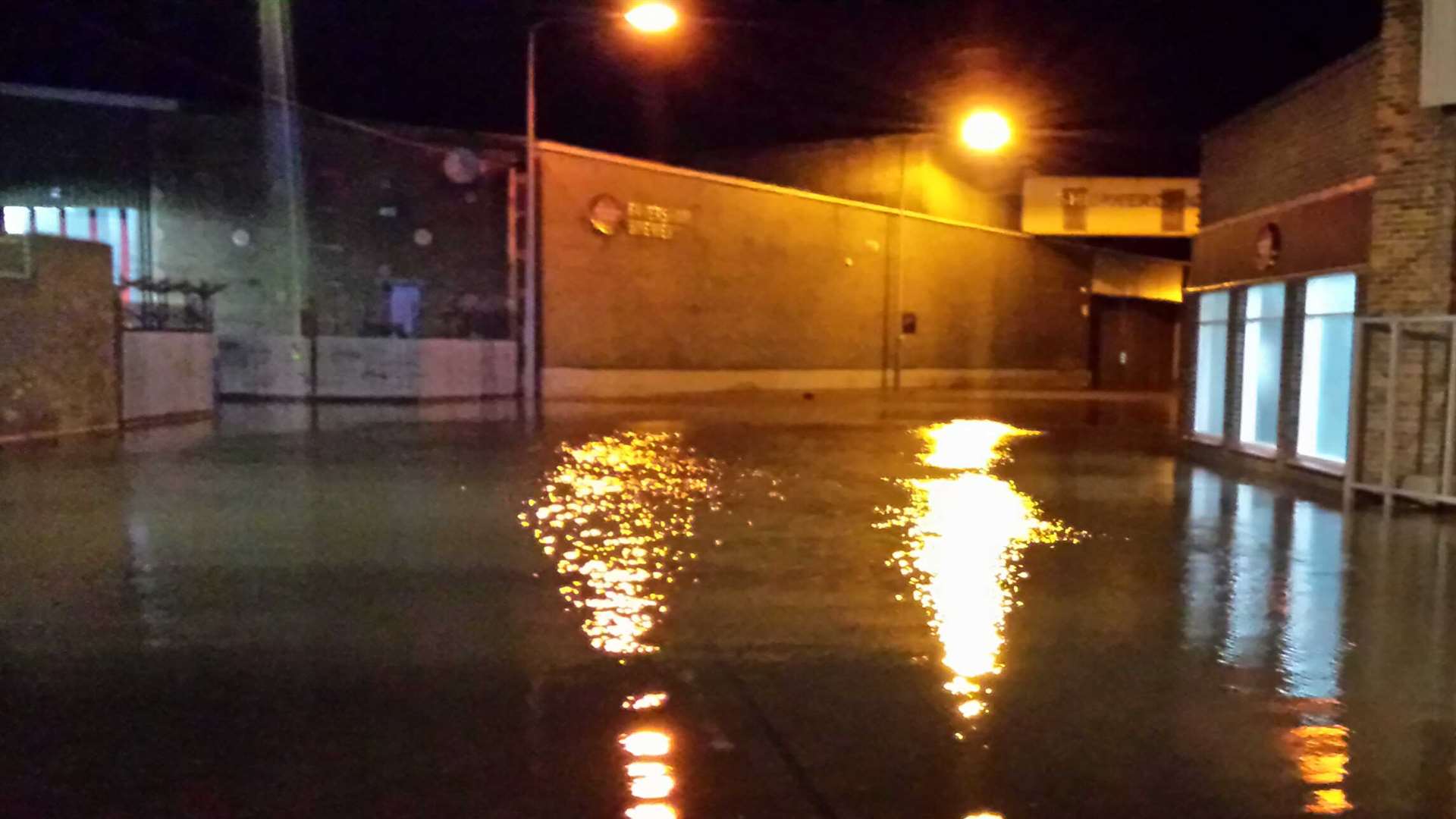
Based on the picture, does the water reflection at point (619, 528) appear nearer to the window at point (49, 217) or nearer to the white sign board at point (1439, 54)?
the white sign board at point (1439, 54)

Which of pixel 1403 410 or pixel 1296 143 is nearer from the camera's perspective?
pixel 1403 410

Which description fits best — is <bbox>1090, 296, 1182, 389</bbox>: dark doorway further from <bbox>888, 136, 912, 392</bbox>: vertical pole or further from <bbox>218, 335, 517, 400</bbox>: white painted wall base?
<bbox>218, 335, 517, 400</bbox>: white painted wall base

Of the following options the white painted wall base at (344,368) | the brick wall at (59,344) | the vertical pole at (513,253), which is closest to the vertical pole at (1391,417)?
the brick wall at (59,344)

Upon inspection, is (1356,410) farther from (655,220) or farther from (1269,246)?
(655,220)

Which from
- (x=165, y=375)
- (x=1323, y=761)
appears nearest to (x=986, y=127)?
(x=165, y=375)

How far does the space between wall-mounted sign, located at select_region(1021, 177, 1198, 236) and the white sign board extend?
25608 millimetres

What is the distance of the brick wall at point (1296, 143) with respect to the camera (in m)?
13.2

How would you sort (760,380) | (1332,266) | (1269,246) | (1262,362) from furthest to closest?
(760,380) → (1262,362) → (1269,246) → (1332,266)

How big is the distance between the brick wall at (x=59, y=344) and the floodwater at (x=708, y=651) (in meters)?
4.02

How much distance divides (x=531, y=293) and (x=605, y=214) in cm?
301

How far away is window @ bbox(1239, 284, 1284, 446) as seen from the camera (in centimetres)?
1575

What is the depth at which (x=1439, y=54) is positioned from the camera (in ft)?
37.5

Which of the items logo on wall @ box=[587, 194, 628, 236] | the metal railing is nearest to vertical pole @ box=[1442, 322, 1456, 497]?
the metal railing

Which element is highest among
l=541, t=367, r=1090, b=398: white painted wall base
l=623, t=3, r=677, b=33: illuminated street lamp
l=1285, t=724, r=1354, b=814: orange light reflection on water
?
l=623, t=3, r=677, b=33: illuminated street lamp
